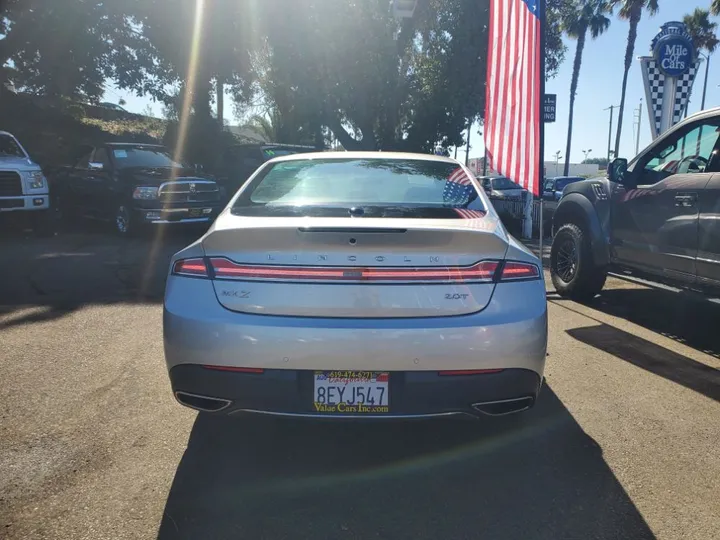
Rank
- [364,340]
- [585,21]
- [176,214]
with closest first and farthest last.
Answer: [364,340], [176,214], [585,21]

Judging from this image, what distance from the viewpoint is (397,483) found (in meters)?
2.95

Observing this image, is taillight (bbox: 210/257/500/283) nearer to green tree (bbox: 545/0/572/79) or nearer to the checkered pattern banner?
the checkered pattern banner

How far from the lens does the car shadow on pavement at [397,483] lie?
8.47 feet

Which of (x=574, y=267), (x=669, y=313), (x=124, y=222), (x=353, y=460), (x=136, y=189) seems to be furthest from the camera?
(x=124, y=222)

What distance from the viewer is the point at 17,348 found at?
4855 millimetres

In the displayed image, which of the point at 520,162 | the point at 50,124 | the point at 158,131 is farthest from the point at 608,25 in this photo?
the point at 520,162

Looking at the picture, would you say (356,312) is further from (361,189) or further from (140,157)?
(140,157)

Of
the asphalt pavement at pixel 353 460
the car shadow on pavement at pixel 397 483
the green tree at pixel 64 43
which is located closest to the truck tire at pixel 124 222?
the asphalt pavement at pixel 353 460

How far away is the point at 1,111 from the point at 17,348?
19.5 m

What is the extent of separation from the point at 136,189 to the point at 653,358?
350 inches

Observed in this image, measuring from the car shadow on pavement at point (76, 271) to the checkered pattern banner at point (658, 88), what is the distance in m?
8.46

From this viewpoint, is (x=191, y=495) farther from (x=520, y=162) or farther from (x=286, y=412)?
(x=520, y=162)

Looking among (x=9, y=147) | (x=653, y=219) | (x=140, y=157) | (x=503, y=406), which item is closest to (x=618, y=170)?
(x=653, y=219)

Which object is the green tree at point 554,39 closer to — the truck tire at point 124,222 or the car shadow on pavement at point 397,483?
the truck tire at point 124,222
